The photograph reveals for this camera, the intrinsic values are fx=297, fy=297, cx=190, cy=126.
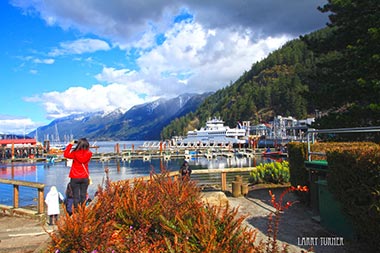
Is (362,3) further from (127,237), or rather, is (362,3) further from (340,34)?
(127,237)

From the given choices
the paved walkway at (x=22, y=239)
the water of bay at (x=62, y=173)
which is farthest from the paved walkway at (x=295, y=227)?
the water of bay at (x=62, y=173)

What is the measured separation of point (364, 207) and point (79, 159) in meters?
5.90

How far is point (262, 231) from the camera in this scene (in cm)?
647

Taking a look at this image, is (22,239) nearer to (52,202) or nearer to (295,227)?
(52,202)

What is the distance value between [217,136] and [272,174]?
98.2m

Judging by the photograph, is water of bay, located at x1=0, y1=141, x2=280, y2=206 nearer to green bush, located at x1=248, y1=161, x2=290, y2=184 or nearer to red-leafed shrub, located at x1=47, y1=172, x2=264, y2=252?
green bush, located at x1=248, y1=161, x2=290, y2=184

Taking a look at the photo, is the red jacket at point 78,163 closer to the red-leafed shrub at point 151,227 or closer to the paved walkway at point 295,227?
the red-leafed shrub at point 151,227

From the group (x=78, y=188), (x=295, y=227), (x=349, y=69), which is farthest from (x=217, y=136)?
(x=78, y=188)

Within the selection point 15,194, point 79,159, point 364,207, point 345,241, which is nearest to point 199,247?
point 364,207

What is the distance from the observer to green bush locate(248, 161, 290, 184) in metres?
12.0

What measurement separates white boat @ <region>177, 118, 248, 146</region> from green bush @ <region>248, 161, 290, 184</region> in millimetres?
90291

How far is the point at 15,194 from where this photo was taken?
388 inches

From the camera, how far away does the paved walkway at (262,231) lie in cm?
543

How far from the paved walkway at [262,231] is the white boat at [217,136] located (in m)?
94.4
